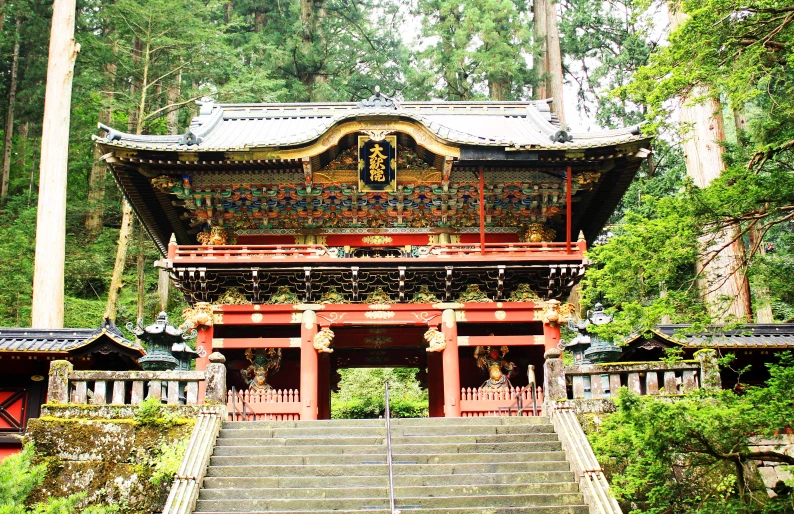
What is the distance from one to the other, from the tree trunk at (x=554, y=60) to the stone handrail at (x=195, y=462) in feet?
64.4

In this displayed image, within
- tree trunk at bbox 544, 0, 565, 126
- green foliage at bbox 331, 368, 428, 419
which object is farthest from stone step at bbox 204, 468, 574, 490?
tree trunk at bbox 544, 0, 565, 126

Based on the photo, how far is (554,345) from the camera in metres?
14.7

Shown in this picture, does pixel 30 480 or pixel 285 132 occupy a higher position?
pixel 285 132

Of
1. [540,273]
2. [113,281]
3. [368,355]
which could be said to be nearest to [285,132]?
[368,355]

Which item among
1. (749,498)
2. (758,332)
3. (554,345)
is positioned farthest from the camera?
(554,345)

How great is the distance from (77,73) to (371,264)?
668 inches

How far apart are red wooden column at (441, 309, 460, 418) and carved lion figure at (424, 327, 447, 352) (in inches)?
2.9

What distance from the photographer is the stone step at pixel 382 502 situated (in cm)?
889

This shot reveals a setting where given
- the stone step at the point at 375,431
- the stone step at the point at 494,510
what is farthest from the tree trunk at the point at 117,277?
the stone step at the point at 494,510

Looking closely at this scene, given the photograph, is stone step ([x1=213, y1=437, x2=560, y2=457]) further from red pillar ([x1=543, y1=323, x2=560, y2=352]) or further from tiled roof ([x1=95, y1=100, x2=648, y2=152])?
tiled roof ([x1=95, y1=100, x2=648, y2=152])

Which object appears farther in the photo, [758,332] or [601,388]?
[758,332]

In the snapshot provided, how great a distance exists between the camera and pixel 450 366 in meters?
14.2

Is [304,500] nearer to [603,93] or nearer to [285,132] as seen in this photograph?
[603,93]

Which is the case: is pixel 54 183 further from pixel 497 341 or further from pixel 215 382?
pixel 497 341
